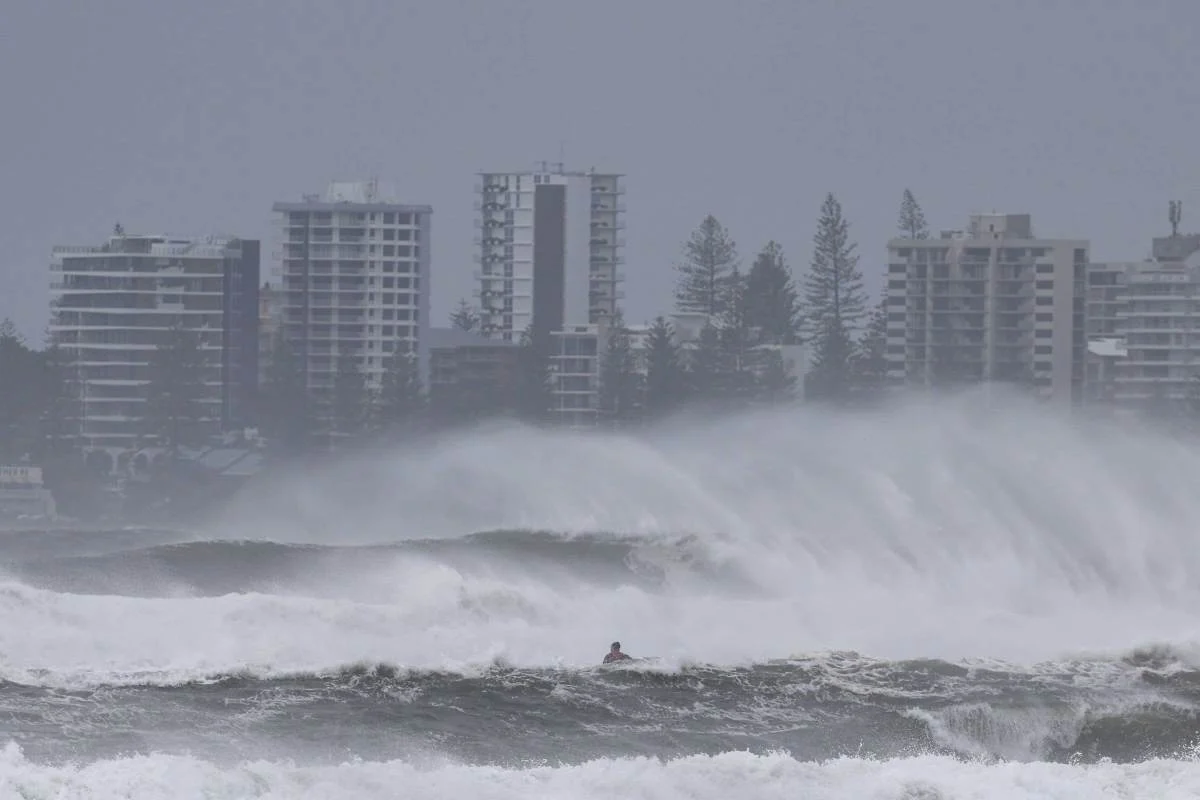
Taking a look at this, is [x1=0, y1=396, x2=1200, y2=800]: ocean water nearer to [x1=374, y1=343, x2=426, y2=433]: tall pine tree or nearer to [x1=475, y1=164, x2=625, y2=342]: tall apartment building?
[x1=374, y1=343, x2=426, y2=433]: tall pine tree

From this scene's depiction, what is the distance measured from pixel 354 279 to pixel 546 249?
24507mm

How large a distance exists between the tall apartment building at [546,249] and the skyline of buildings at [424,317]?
591 inches

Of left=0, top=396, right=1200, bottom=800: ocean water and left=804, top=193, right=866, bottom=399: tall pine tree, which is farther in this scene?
left=804, top=193, right=866, bottom=399: tall pine tree

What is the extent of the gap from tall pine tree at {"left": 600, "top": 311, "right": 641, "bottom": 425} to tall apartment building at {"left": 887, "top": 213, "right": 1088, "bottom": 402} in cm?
1436

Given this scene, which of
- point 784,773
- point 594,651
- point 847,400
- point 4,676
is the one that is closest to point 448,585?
point 594,651

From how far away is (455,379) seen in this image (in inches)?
4643

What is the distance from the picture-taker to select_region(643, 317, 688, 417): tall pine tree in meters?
106

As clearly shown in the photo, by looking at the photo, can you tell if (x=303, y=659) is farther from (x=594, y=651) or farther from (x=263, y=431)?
(x=263, y=431)

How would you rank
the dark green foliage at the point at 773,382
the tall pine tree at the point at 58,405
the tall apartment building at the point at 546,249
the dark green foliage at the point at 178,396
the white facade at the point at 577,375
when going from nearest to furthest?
the dark green foliage at the point at 773,382 → the tall pine tree at the point at 58,405 → the dark green foliage at the point at 178,396 → the white facade at the point at 577,375 → the tall apartment building at the point at 546,249

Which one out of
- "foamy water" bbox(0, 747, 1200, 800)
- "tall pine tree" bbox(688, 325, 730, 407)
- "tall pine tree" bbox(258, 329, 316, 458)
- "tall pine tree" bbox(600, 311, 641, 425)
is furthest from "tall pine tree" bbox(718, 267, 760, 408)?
"foamy water" bbox(0, 747, 1200, 800)

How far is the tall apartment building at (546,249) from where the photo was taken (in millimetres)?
145625

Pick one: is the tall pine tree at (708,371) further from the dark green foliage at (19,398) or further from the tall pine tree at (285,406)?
the dark green foliage at (19,398)

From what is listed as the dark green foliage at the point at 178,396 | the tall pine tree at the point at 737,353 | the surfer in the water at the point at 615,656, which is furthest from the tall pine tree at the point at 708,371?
the surfer in the water at the point at 615,656

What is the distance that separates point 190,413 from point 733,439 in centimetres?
4554
